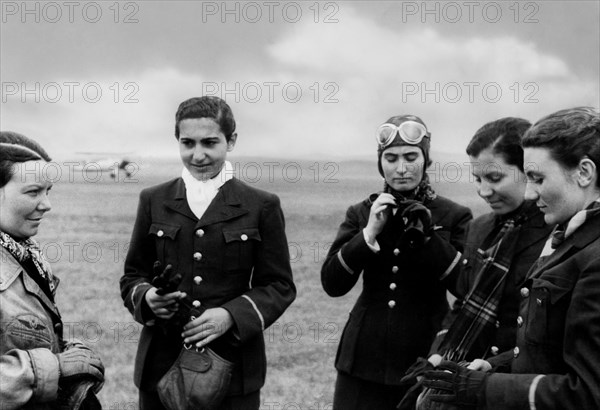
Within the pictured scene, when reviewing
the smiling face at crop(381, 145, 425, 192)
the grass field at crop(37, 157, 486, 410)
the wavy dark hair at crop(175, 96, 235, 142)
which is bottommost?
the grass field at crop(37, 157, 486, 410)

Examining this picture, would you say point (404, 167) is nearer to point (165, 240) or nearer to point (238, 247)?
point (238, 247)

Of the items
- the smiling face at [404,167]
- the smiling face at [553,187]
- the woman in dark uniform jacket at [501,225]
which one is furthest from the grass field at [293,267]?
the smiling face at [553,187]

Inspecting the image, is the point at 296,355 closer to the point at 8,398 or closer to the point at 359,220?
the point at 359,220

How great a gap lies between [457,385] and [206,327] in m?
1.33

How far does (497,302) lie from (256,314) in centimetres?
111

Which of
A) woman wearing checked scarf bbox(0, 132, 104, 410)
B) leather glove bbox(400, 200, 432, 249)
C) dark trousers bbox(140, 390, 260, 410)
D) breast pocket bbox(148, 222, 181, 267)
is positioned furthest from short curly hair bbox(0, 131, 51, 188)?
leather glove bbox(400, 200, 432, 249)

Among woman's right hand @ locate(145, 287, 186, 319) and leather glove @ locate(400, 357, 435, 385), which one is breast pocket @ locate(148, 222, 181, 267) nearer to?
woman's right hand @ locate(145, 287, 186, 319)

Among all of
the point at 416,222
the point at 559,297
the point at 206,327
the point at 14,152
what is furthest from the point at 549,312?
the point at 14,152

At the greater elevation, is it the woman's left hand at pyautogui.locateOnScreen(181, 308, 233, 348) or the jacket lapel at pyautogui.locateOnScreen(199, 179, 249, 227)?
the jacket lapel at pyautogui.locateOnScreen(199, 179, 249, 227)

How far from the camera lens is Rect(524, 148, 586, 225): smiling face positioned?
107 inches

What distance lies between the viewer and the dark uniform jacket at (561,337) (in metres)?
2.48

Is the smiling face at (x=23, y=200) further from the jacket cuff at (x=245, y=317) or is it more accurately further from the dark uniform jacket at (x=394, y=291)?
the dark uniform jacket at (x=394, y=291)

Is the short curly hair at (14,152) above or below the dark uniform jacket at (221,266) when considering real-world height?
above

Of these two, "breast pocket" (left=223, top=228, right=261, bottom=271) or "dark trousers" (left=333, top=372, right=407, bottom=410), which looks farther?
"dark trousers" (left=333, top=372, right=407, bottom=410)
